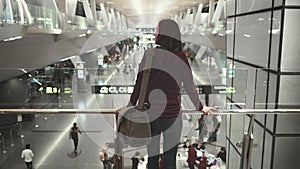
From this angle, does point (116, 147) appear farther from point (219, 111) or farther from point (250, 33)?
point (250, 33)

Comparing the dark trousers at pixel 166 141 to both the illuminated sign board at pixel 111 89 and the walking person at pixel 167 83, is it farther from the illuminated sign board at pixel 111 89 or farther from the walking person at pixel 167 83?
the illuminated sign board at pixel 111 89

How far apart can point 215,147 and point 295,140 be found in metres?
3.13

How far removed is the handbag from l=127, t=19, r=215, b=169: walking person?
32mm

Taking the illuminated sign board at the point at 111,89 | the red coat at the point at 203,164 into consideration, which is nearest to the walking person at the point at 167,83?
the red coat at the point at 203,164

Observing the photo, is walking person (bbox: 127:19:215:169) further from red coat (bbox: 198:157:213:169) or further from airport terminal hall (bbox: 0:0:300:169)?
red coat (bbox: 198:157:213:169)

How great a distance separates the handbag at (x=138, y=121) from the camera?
2006 millimetres

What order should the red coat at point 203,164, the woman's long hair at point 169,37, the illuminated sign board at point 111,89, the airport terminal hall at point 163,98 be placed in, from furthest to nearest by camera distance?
the illuminated sign board at point 111,89, the red coat at point 203,164, the airport terminal hall at point 163,98, the woman's long hair at point 169,37

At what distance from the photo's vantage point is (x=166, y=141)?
221 centimetres

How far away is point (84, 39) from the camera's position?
15.3 m

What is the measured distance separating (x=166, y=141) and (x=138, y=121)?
285 millimetres

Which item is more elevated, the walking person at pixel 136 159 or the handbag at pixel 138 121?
the handbag at pixel 138 121

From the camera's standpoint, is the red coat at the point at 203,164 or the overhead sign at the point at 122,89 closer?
the red coat at the point at 203,164

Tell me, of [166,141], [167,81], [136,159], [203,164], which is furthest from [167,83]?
[203,164]

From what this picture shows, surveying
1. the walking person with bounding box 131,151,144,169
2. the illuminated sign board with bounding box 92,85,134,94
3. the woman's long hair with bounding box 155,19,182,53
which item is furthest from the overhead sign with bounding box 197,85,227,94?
the woman's long hair with bounding box 155,19,182,53
